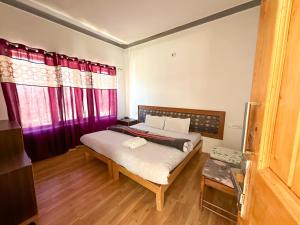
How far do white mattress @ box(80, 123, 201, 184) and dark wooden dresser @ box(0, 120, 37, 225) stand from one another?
0.98m

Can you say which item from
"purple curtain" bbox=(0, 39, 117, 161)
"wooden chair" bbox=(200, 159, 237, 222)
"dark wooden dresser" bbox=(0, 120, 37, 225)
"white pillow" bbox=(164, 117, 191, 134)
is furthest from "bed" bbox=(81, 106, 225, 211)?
"dark wooden dresser" bbox=(0, 120, 37, 225)

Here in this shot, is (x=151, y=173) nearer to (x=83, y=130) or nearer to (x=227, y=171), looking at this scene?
(x=227, y=171)

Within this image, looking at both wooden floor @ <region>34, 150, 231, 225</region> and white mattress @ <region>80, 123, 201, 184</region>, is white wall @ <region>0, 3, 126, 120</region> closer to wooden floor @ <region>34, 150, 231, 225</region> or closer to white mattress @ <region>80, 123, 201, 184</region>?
wooden floor @ <region>34, 150, 231, 225</region>

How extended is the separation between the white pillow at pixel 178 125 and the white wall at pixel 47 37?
96.5 inches

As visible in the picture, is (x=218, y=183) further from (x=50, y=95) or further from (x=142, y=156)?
(x=50, y=95)

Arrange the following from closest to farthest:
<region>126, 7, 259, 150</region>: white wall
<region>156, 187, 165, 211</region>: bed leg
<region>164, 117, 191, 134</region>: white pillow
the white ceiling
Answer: <region>156, 187, 165, 211</region>: bed leg → the white ceiling → <region>126, 7, 259, 150</region>: white wall → <region>164, 117, 191, 134</region>: white pillow

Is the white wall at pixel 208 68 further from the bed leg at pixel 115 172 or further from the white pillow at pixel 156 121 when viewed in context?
the bed leg at pixel 115 172

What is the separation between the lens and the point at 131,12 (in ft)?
8.50

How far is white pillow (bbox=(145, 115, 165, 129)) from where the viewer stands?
11.2ft

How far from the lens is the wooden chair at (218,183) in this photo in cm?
155

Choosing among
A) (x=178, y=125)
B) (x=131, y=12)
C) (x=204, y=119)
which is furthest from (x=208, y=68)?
(x=131, y=12)

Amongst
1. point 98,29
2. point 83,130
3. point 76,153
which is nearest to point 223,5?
point 98,29

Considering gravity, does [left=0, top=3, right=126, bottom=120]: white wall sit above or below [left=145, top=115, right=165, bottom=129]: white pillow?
above

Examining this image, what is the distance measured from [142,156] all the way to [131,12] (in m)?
2.58
